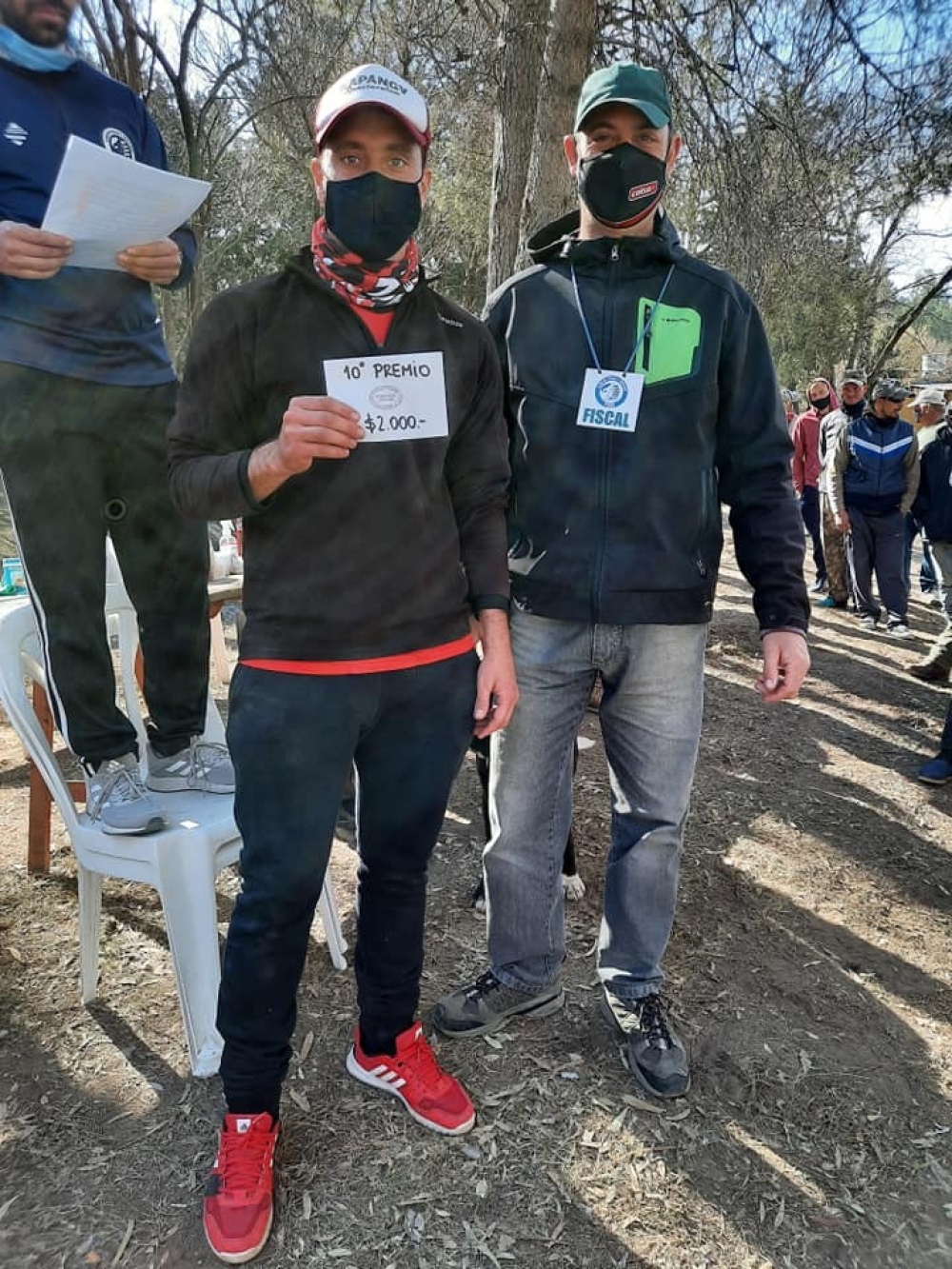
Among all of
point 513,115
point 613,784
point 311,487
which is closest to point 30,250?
point 311,487

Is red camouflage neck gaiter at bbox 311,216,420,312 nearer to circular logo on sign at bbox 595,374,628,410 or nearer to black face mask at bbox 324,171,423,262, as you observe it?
black face mask at bbox 324,171,423,262

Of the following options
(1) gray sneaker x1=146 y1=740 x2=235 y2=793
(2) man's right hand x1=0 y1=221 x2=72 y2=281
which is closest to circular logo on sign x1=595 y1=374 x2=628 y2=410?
(2) man's right hand x1=0 y1=221 x2=72 y2=281

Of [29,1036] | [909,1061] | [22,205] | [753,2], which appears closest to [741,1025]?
[909,1061]

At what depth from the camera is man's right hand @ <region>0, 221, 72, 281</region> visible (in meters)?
1.87

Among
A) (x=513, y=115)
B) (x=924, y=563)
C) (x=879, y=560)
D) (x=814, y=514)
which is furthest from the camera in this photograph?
(x=814, y=514)

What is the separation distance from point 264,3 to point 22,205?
4.03 m

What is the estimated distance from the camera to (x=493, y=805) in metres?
2.23

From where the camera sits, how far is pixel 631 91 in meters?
1.92

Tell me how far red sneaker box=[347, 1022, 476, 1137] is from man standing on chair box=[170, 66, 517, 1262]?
0.36 metres

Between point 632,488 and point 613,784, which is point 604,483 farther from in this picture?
point 613,784

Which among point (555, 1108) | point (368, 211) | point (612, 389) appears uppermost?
point (368, 211)

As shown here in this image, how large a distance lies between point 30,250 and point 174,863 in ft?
4.53

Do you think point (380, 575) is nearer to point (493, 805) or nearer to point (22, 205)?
point (493, 805)

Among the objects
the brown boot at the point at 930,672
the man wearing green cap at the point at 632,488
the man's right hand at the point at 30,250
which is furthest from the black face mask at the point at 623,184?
the brown boot at the point at 930,672
